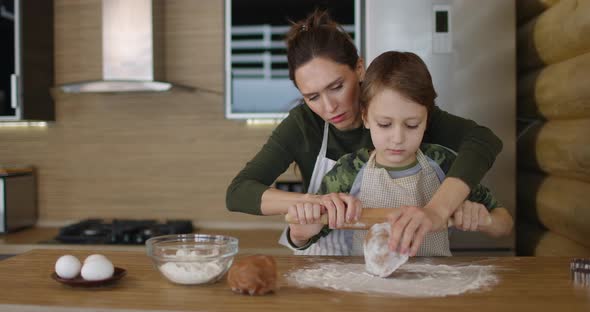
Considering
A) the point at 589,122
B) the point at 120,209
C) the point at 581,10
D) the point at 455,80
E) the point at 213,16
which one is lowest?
the point at 120,209

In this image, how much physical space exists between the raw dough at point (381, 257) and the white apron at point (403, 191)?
1.22ft

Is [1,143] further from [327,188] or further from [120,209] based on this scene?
[327,188]

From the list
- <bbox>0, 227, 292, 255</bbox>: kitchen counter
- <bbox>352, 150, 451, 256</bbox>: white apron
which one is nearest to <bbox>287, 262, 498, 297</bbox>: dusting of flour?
<bbox>352, 150, 451, 256</bbox>: white apron

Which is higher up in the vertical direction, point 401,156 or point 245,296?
point 401,156

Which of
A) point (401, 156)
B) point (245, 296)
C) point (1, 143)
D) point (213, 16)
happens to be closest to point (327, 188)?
point (401, 156)

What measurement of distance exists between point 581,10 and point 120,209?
99.7 inches

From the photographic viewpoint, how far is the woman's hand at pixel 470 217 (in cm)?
153

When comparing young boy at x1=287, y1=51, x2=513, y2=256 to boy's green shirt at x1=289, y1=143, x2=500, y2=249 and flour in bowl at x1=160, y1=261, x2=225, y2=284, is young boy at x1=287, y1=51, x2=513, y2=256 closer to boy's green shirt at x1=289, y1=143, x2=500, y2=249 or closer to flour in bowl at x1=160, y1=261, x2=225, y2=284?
boy's green shirt at x1=289, y1=143, x2=500, y2=249

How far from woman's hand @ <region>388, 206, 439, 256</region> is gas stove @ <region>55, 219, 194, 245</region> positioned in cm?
182

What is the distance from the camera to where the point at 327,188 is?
1.88 meters

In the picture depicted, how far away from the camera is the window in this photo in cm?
317

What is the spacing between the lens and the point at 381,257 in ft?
4.59

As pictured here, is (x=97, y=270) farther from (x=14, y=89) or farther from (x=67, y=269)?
(x=14, y=89)

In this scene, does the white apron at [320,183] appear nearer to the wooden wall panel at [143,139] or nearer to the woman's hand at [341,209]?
the woman's hand at [341,209]
